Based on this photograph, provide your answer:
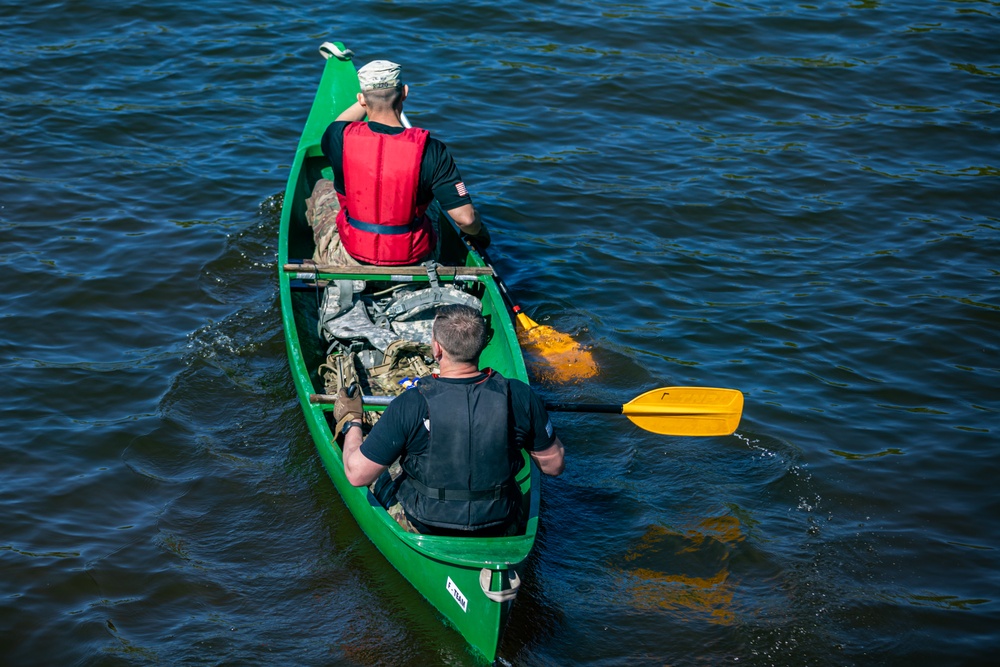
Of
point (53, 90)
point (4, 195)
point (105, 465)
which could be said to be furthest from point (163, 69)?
point (105, 465)

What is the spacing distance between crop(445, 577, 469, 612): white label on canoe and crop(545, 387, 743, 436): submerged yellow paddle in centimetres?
125

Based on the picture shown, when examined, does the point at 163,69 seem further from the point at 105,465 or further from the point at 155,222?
the point at 105,465

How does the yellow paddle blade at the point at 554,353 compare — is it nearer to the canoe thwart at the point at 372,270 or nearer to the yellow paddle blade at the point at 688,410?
the canoe thwart at the point at 372,270

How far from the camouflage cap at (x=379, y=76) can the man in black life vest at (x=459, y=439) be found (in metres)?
2.01

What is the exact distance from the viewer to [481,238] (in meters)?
6.55

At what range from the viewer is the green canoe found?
4.05 metres

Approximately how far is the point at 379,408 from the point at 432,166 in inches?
57.3

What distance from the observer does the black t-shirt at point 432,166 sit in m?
5.41

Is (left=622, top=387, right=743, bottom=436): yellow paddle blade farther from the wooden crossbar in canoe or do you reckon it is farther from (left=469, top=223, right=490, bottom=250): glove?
(left=469, top=223, right=490, bottom=250): glove

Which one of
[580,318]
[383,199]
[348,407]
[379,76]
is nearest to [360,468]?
[348,407]

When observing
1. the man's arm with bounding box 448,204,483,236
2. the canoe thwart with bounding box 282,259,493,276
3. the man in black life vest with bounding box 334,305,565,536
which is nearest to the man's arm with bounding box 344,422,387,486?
the man in black life vest with bounding box 334,305,565,536

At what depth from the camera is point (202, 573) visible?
486cm

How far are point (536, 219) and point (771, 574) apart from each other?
175 inches

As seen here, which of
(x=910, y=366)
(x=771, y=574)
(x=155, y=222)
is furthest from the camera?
(x=155, y=222)
